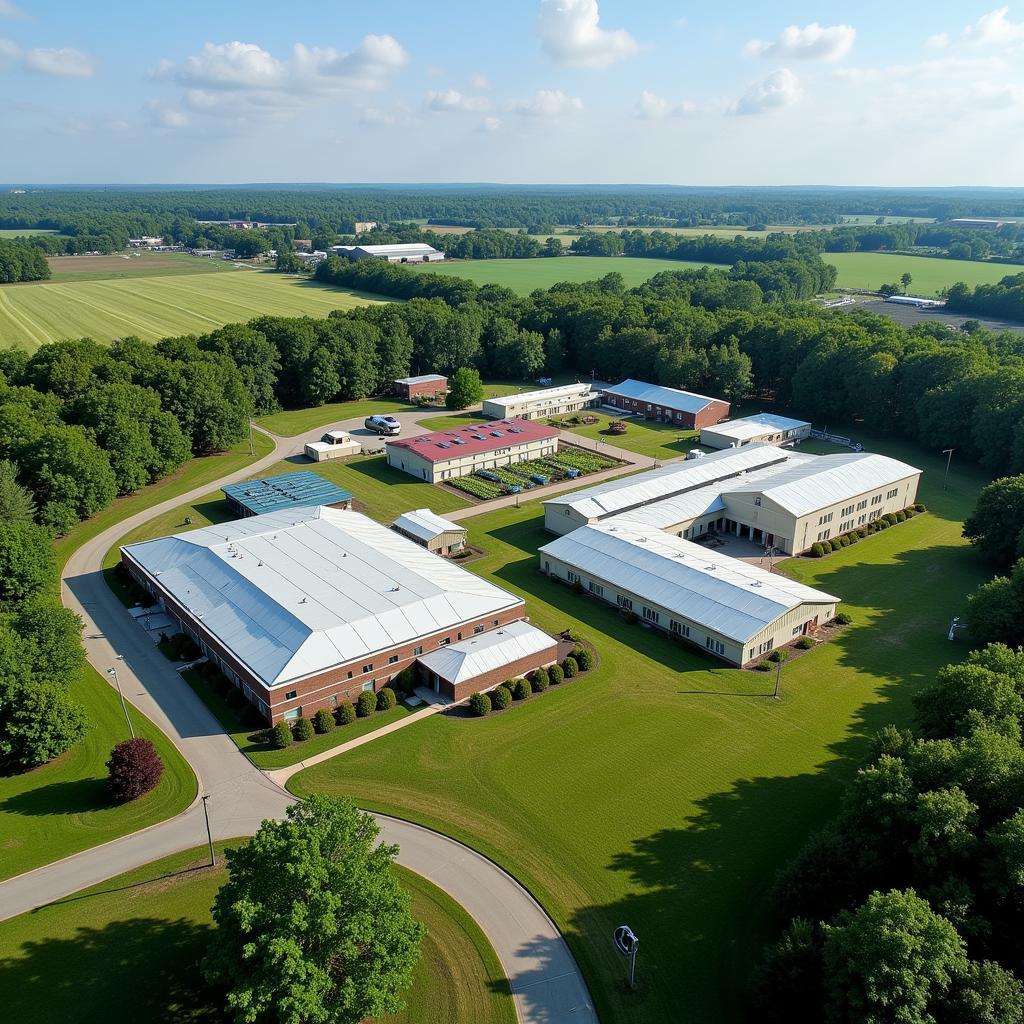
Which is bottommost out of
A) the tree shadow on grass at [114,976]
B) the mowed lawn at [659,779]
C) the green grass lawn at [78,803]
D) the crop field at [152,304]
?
the mowed lawn at [659,779]

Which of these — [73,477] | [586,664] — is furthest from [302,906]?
[73,477]

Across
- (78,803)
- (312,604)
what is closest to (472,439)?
(312,604)

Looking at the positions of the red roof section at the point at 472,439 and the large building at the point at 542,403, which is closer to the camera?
the red roof section at the point at 472,439

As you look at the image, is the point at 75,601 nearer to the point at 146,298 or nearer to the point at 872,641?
the point at 872,641

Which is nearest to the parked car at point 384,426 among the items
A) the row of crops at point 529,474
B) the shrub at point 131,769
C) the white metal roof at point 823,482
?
the row of crops at point 529,474

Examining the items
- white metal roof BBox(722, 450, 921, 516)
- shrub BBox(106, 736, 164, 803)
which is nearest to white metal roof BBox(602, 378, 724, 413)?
white metal roof BBox(722, 450, 921, 516)

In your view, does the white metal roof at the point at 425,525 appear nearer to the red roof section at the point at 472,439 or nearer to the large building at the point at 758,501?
the large building at the point at 758,501

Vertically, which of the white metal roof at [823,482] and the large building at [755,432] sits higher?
the white metal roof at [823,482]

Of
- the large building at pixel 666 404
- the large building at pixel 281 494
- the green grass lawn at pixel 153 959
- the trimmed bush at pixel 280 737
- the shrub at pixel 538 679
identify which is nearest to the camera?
the green grass lawn at pixel 153 959
